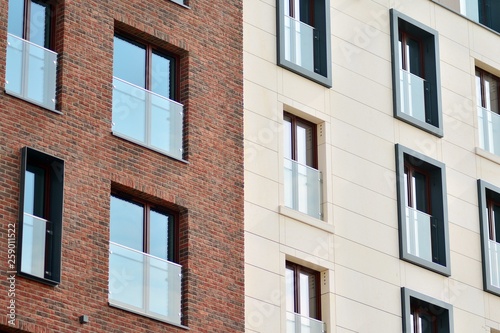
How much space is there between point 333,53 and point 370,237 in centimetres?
474

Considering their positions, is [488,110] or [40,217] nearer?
[40,217]

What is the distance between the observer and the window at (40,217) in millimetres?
31703

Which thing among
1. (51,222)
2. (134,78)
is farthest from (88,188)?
(134,78)

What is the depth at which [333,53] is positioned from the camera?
4088 centimetres

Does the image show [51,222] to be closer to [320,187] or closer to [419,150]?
[320,187]

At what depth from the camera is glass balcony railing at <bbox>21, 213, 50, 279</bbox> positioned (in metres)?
31.7


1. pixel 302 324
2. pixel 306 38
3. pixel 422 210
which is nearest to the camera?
pixel 302 324

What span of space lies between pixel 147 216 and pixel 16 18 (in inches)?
196

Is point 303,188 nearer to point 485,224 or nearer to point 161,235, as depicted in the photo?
point 161,235

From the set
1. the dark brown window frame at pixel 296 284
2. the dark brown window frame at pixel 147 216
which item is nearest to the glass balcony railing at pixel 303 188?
the dark brown window frame at pixel 296 284

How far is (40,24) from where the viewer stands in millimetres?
34219

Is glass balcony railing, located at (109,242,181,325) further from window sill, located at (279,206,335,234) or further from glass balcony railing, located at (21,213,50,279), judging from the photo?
window sill, located at (279,206,335,234)

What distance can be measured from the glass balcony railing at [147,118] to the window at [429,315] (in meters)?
Answer: 8.03

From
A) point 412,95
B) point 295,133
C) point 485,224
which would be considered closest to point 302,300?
point 295,133
